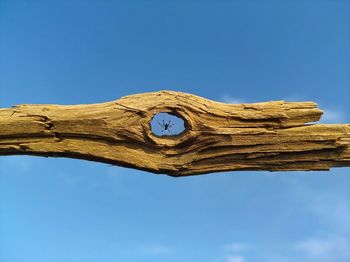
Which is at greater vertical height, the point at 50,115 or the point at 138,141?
the point at 50,115

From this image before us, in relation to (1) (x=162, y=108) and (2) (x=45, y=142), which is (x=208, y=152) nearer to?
(1) (x=162, y=108)

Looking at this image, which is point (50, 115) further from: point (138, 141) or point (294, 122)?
point (294, 122)

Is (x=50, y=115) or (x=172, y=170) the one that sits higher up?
(x=50, y=115)

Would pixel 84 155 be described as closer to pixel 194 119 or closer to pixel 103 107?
pixel 103 107

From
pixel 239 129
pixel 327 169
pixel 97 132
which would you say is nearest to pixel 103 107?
pixel 97 132

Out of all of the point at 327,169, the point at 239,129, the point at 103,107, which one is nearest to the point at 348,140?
the point at 327,169

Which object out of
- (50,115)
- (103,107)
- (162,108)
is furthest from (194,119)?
(50,115)
